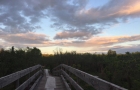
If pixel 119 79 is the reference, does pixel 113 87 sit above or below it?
above

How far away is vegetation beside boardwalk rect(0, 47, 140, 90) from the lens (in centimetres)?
953

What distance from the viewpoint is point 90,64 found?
2019cm

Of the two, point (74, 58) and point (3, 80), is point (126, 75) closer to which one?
point (3, 80)

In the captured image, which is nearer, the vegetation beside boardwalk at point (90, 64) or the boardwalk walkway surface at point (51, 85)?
the boardwalk walkway surface at point (51, 85)

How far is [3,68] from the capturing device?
8391 mm

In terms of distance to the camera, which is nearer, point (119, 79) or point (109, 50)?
point (119, 79)

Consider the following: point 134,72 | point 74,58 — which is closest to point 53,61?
point 74,58

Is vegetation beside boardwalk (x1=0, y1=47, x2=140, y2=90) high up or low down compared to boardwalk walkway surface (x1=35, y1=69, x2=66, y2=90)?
up

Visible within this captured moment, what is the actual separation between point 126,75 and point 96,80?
8.43 meters

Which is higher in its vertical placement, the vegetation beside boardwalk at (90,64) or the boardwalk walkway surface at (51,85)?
the vegetation beside boardwalk at (90,64)

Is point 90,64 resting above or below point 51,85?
above

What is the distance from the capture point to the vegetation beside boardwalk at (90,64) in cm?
953

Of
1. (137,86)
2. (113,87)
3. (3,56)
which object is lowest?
(137,86)

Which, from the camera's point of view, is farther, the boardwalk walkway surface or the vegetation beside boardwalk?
the vegetation beside boardwalk
